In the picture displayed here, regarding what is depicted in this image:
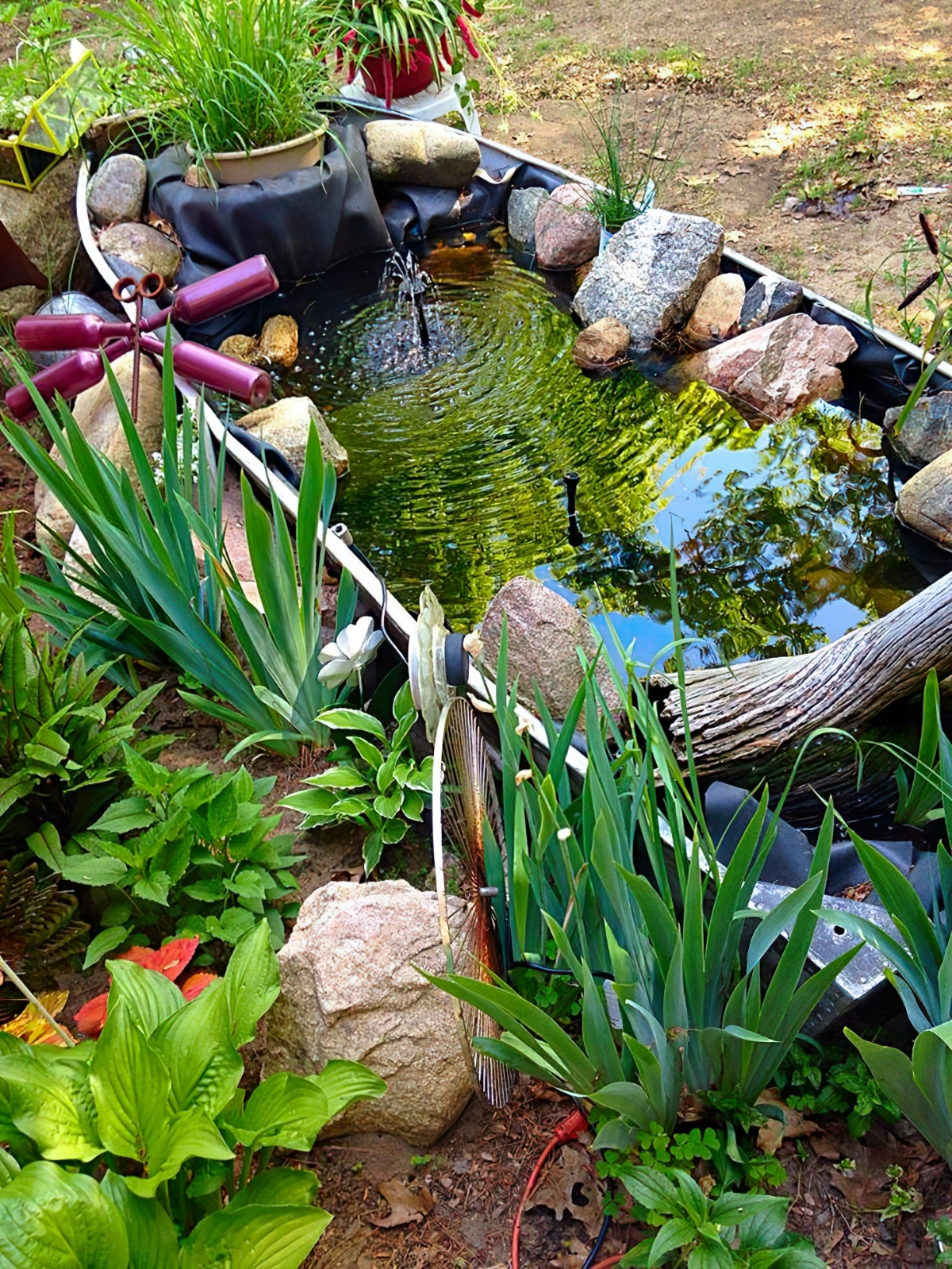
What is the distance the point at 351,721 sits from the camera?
84.4 inches

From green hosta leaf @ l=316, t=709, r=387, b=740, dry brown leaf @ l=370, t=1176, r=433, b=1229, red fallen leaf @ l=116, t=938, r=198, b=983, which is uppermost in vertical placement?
green hosta leaf @ l=316, t=709, r=387, b=740

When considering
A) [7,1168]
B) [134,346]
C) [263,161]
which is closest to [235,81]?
[263,161]

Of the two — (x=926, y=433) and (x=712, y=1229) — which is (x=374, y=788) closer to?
(x=712, y=1229)

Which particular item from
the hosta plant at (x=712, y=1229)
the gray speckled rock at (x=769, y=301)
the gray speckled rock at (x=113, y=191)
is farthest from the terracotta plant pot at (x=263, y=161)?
the hosta plant at (x=712, y=1229)

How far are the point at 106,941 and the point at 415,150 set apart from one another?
370cm

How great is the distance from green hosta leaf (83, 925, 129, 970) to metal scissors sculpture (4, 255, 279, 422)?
59.3 inches

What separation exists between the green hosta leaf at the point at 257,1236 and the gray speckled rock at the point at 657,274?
3140 millimetres

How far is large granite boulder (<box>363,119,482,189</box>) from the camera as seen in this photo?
433cm

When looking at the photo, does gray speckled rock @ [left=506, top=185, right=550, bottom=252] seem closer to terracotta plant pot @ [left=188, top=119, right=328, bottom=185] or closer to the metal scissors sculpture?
terracotta plant pot @ [left=188, top=119, right=328, bottom=185]

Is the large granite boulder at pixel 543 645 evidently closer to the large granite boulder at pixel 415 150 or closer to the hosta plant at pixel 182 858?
the hosta plant at pixel 182 858

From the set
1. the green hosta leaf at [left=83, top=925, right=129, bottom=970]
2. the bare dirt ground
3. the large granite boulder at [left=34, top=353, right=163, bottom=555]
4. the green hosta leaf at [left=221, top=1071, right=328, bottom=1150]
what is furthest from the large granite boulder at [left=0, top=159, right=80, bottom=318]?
the green hosta leaf at [left=221, top=1071, right=328, bottom=1150]

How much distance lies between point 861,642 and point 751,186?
382cm

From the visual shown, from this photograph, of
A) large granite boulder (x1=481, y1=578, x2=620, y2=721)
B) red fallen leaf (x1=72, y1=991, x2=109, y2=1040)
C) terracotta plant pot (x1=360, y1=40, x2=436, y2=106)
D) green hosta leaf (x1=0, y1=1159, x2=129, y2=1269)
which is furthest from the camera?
terracotta plant pot (x1=360, y1=40, x2=436, y2=106)

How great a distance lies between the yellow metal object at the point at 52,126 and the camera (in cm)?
391
